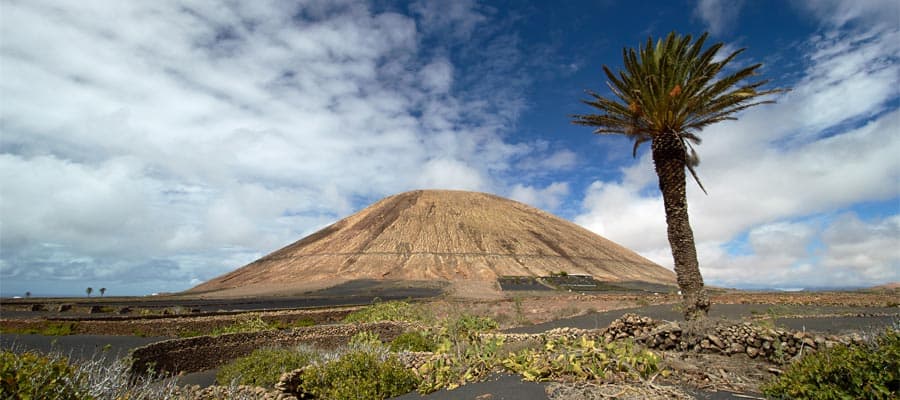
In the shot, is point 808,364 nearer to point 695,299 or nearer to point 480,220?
point 695,299

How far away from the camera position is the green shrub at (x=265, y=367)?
12344 millimetres

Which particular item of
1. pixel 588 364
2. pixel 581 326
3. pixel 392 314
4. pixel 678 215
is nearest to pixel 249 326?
pixel 392 314

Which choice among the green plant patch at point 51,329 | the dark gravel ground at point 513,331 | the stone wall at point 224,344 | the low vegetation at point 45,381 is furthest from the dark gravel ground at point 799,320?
the green plant patch at point 51,329

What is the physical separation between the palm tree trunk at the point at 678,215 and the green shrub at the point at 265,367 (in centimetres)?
1204

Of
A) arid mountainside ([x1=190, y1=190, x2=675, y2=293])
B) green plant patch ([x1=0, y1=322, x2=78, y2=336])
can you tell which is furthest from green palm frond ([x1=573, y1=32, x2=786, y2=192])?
arid mountainside ([x1=190, y1=190, x2=675, y2=293])

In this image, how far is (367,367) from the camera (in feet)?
29.5

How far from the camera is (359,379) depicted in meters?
8.68

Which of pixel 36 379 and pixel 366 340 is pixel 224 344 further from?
pixel 36 379

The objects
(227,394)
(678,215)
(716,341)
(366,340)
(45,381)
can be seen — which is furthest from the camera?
(366,340)

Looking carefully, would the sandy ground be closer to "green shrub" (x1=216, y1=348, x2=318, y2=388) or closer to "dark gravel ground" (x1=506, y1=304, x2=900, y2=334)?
"dark gravel ground" (x1=506, y1=304, x2=900, y2=334)

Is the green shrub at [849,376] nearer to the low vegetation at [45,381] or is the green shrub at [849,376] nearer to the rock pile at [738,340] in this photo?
the rock pile at [738,340]

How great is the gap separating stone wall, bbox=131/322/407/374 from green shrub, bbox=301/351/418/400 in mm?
8951

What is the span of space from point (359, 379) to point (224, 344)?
12.6m

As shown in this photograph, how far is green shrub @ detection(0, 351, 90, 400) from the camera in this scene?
13.6 ft
